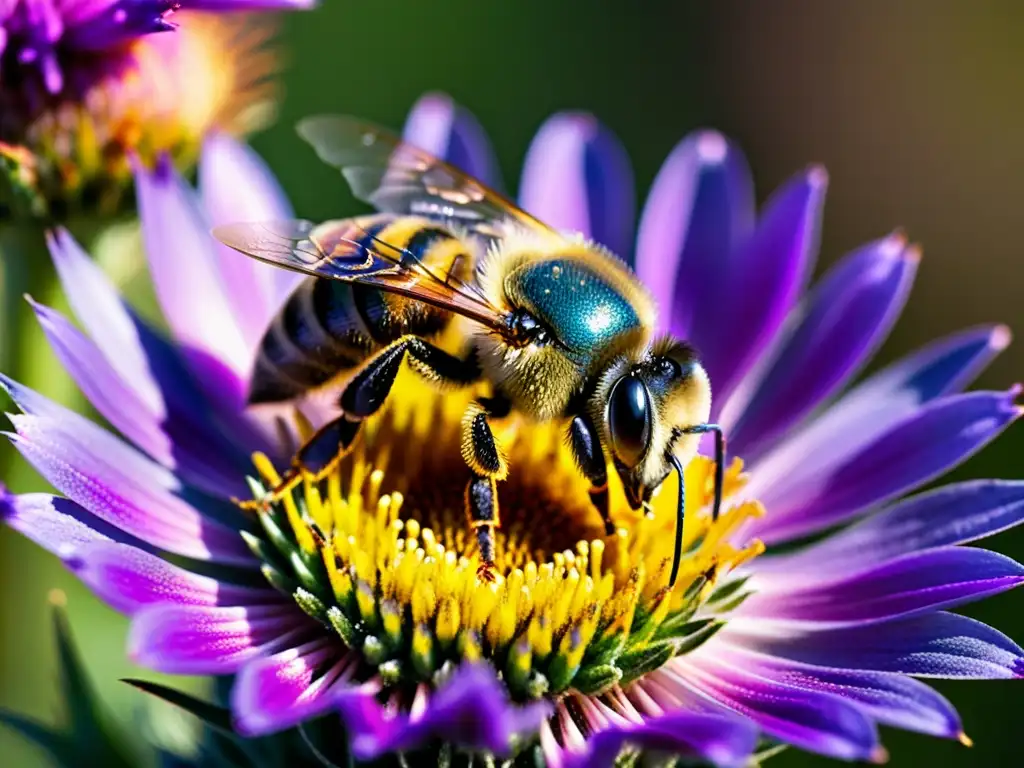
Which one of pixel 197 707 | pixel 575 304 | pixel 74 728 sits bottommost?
pixel 74 728

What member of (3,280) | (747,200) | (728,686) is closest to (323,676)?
(728,686)

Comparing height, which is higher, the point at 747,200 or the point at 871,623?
the point at 747,200

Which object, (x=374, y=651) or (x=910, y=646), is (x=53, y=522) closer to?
(x=374, y=651)

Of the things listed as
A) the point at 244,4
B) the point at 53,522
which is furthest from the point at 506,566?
the point at 244,4

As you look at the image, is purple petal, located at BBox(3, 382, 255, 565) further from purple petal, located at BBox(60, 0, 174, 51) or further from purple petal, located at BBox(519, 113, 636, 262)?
purple petal, located at BBox(519, 113, 636, 262)

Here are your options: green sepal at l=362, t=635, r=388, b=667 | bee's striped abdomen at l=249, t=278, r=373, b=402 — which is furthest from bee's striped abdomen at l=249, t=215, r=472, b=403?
green sepal at l=362, t=635, r=388, b=667

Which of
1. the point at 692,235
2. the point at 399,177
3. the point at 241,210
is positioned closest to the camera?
the point at 399,177

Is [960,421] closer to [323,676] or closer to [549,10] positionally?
[323,676]
